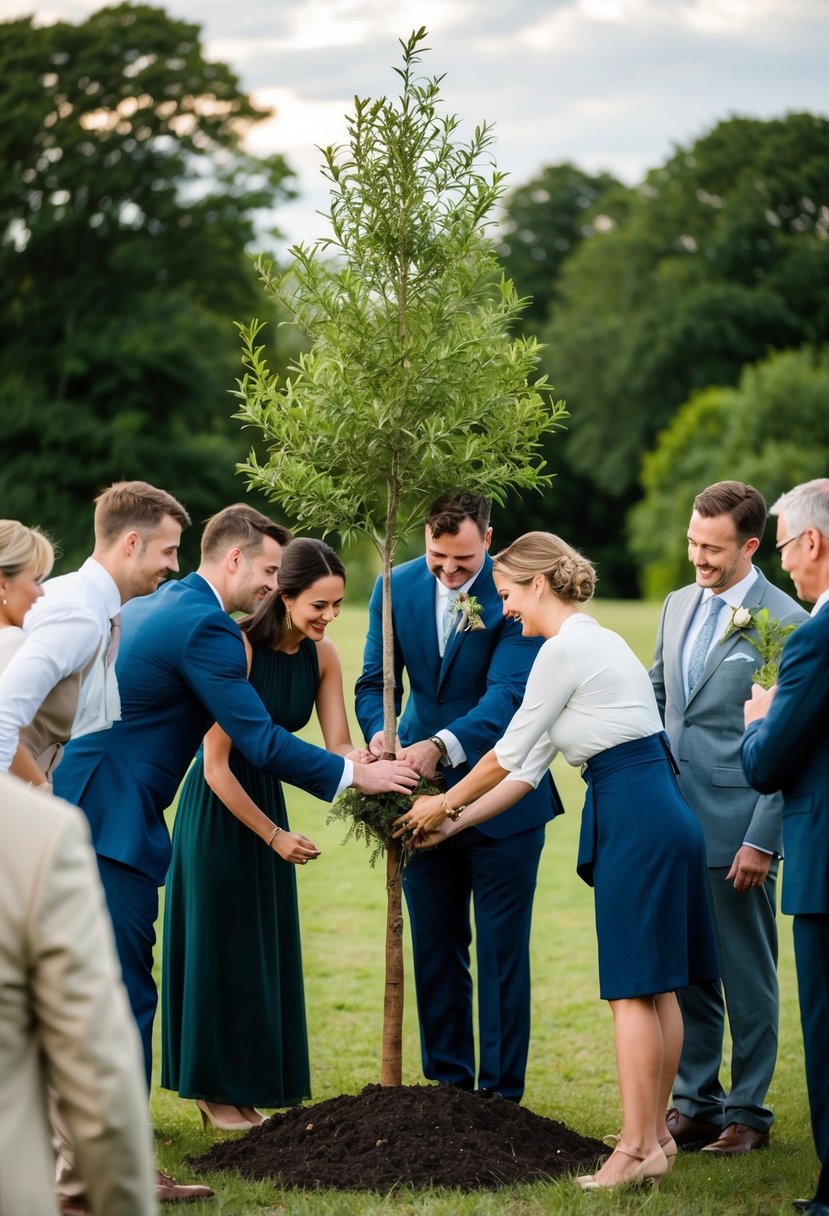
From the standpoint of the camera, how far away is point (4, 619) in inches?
212

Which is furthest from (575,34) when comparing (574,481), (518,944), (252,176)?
(518,944)

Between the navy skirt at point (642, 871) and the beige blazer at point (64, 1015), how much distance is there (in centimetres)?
341

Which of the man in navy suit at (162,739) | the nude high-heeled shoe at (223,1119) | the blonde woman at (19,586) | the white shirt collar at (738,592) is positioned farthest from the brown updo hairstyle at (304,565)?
the nude high-heeled shoe at (223,1119)

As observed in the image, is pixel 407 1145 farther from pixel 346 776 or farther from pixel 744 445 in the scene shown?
pixel 744 445

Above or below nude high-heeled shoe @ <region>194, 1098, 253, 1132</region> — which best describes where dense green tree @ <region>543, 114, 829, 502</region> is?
above

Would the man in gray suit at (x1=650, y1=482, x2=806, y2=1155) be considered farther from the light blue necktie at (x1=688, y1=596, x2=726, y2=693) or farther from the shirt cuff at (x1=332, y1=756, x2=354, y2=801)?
the shirt cuff at (x1=332, y1=756, x2=354, y2=801)

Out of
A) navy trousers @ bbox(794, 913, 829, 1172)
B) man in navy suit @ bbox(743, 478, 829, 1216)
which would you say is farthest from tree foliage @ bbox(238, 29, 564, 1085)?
navy trousers @ bbox(794, 913, 829, 1172)

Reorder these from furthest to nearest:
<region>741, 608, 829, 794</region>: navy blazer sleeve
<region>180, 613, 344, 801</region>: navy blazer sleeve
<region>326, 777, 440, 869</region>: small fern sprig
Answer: <region>326, 777, 440, 869</region>: small fern sprig, <region>180, 613, 344, 801</region>: navy blazer sleeve, <region>741, 608, 829, 794</region>: navy blazer sleeve

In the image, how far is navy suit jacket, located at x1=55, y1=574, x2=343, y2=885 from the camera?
18.7 ft

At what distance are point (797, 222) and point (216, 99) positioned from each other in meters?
25.6

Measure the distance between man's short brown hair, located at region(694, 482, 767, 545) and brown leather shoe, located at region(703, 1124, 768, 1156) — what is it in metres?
2.76

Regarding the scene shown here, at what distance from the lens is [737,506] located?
21.3 ft

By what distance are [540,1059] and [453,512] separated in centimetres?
440

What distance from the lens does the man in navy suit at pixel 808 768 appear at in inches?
203
